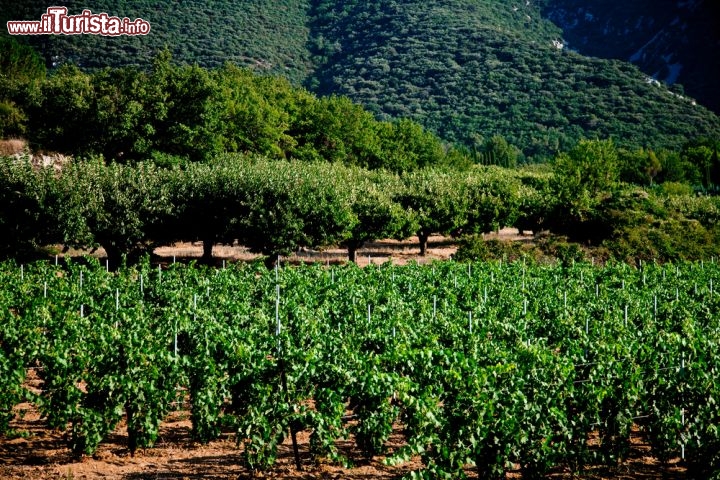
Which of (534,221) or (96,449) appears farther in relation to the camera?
(534,221)

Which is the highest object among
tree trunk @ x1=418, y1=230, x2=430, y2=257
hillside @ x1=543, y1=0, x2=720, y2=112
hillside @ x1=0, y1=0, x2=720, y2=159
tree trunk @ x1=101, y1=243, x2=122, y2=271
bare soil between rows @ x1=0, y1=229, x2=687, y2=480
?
hillside @ x1=543, y1=0, x2=720, y2=112

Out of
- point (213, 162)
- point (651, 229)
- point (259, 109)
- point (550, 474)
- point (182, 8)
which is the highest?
point (182, 8)

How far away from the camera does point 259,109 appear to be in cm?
5919

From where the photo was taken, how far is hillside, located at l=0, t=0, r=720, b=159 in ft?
364

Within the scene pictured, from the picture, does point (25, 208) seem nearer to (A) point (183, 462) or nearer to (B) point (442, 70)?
(A) point (183, 462)

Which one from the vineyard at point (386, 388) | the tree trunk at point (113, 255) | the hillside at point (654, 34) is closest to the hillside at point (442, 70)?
the hillside at point (654, 34)

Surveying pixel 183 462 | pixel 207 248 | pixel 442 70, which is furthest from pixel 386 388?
pixel 442 70

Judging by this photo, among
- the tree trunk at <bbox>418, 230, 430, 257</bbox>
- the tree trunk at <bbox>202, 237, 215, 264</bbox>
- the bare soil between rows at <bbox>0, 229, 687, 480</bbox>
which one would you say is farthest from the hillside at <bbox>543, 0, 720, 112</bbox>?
the bare soil between rows at <bbox>0, 229, 687, 480</bbox>

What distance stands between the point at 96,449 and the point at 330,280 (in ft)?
38.6

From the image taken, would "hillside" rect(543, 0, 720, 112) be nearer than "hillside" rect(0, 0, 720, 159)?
No

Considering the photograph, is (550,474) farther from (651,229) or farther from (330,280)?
(651,229)

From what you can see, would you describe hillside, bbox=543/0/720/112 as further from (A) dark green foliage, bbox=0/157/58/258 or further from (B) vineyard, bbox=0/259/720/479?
(B) vineyard, bbox=0/259/720/479

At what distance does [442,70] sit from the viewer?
12144cm

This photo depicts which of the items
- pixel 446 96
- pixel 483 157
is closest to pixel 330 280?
pixel 483 157
